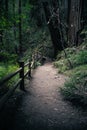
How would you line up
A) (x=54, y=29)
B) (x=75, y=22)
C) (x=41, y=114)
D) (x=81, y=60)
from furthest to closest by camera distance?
(x=54, y=29) → (x=75, y=22) → (x=81, y=60) → (x=41, y=114)

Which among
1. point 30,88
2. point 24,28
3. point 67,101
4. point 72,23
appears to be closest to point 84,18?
point 72,23

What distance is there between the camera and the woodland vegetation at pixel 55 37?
748 centimetres

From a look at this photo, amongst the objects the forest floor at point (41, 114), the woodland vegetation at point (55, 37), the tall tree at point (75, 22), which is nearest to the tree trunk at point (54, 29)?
the woodland vegetation at point (55, 37)

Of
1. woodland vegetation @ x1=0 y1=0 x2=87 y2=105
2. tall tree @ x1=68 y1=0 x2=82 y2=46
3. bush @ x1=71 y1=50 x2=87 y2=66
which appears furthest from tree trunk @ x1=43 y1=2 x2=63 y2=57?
bush @ x1=71 y1=50 x2=87 y2=66

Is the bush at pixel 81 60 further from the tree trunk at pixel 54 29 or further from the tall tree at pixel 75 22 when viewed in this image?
the tree trunk at pixel 54 29

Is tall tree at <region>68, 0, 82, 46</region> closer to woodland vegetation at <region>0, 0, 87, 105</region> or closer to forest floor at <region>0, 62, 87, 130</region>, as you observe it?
woodland vegetation at <region>0, 0, 87, 105</region>

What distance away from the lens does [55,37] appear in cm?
2031

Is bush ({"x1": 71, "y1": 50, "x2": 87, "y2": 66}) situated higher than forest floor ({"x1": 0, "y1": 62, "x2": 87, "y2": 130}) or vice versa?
bush ({"x1": 71, "y1": 50, "x2": 87, "y2": 66})

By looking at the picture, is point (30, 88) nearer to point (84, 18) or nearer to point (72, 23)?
point (84, 18)

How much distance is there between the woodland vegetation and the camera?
7.48 meters

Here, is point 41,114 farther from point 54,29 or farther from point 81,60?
point 54,29

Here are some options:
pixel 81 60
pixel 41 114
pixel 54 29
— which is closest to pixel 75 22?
pixel 54 29

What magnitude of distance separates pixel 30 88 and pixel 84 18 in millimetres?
11074

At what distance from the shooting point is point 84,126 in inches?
195
